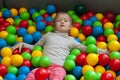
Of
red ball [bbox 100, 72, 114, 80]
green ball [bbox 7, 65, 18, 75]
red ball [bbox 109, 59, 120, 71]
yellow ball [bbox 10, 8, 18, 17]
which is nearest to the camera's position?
red ball [bbox 100, 72, 114, 80]

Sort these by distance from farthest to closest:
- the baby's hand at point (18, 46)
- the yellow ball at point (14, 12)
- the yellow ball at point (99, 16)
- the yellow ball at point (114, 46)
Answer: the yellow ball at point (14, 12) < the yellow ball at point (99, 16) < the baby's hand at point (18, 46) < the yellow ball at point (114, 46)

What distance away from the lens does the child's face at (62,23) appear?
2150mm

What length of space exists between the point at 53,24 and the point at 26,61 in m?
0.46

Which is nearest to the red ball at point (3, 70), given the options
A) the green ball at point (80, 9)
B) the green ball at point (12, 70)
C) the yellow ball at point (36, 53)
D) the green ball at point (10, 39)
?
the green ball at point (12, 70)

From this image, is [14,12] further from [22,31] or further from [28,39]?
[28,39]

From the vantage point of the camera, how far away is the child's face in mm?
2150

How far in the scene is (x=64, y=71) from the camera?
1.85m

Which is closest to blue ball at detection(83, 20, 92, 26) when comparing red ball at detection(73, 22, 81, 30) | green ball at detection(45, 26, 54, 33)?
red ball at detection(73, 22, 81, 30)

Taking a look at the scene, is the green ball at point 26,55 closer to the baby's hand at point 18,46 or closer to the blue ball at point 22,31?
the baby's hand at point 18,46

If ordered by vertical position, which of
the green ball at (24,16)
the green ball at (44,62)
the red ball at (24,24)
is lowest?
the green ball at (44,62)

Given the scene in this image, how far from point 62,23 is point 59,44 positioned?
0.58 ft

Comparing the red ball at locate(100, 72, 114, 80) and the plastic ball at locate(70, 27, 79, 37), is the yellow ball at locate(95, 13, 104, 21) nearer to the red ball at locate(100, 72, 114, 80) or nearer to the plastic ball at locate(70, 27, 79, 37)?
the plastic ball at locate(70, 27, 79, 37)

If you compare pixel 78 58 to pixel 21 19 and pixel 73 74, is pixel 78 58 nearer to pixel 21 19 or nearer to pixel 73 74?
pixel 73 74

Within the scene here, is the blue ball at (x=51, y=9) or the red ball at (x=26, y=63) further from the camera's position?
the blue ball at (x=51, y=9)
